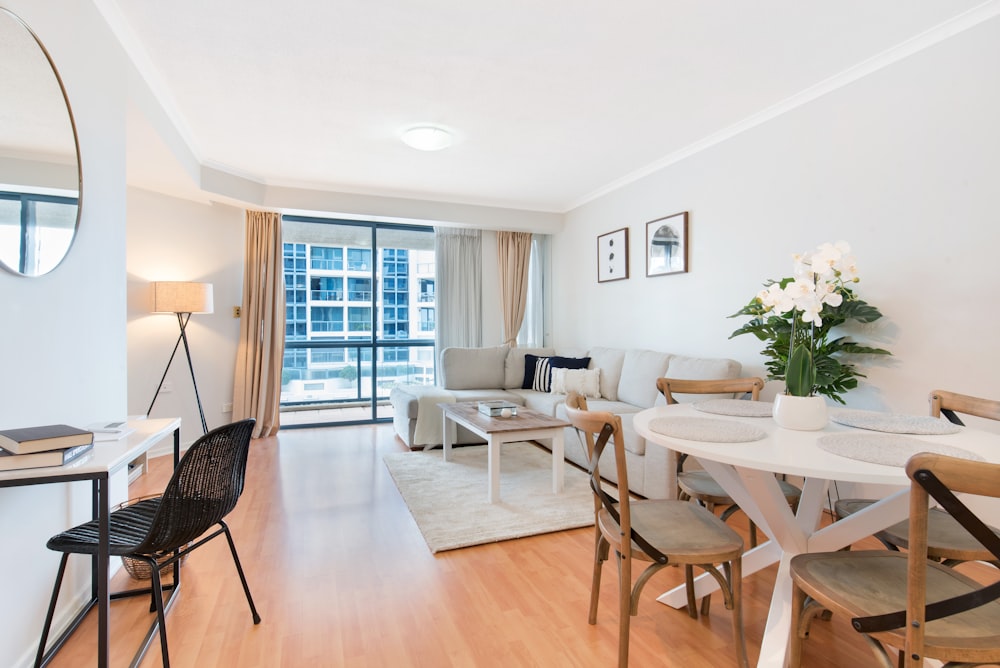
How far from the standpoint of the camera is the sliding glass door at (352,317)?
545cm

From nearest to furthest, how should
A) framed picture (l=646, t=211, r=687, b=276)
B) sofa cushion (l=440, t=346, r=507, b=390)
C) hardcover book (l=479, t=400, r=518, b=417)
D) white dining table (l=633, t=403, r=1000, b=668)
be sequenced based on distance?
white dining table (l=633, t=403, r=1000, b=668), hardcover book (l=479, t=400, r=518, b=417), framed picture (l=646, t=211, r=687, b=276), sofa cushion (l=440, t=346, r=507, b=390)

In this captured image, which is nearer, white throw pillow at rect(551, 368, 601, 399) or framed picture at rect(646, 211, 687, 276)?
framed picture at rect(646, 211, 687, 276)

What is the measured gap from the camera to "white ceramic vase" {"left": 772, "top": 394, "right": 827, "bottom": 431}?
1704mm

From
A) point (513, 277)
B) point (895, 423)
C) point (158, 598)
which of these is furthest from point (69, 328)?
point (513, 277)

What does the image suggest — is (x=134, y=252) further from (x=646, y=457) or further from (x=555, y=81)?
(x=646, y=457)

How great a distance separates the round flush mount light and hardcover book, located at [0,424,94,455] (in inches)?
108

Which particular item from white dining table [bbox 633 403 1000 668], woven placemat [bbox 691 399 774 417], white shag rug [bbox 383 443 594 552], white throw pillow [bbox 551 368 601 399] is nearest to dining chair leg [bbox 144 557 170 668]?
white shag rug [bbox 383 443 594 552]

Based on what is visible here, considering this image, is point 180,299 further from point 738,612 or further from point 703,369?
point 738,612

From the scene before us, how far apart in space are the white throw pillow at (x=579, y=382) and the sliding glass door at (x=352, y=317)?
188 cm

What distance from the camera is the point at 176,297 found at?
4.12 m

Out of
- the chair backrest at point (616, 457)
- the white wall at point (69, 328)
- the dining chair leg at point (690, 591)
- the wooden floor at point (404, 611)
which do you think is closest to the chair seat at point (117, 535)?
the white wall at point (69, 328)

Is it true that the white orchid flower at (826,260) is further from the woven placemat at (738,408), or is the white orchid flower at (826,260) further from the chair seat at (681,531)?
the chair seat at (681,531)

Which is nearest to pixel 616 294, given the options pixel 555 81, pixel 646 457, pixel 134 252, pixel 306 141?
pixel 646 457

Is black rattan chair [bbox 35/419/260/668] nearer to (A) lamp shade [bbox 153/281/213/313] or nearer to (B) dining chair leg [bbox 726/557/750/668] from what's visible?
(B) dining chair leg [bbox 726/557/750/668]
